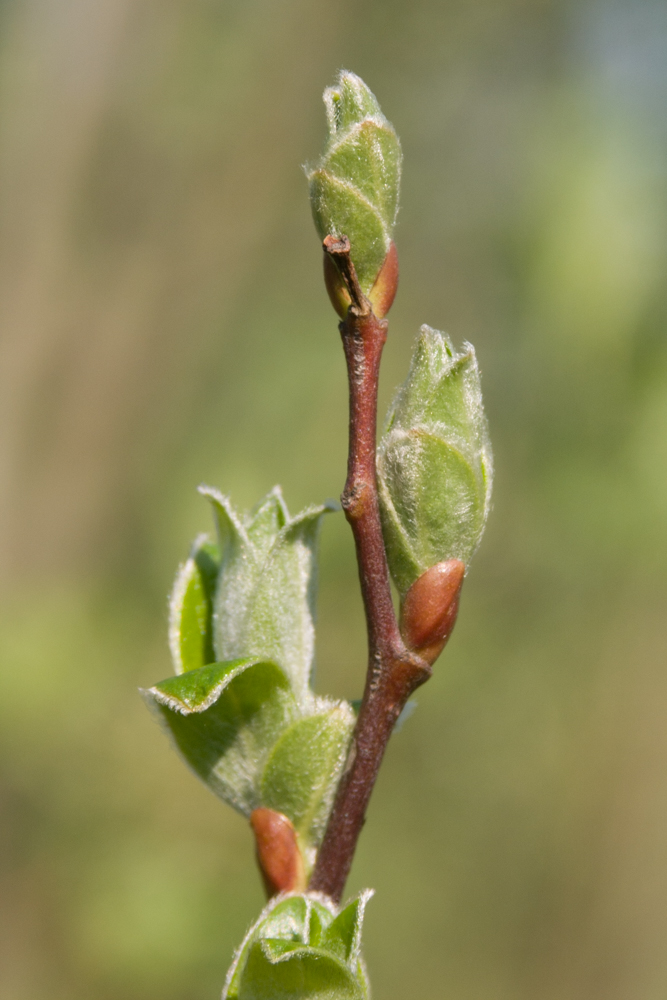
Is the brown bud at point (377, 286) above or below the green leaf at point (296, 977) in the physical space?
above

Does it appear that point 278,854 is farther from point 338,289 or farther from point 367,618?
Answer: point 338,289

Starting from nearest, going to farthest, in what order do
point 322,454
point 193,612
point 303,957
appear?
point 303,957, point 193,612, point 322,454

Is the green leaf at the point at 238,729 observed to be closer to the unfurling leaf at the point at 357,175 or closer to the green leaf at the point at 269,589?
the green leaf at the point at 269,589

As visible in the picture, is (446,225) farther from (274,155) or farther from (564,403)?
(564,403)

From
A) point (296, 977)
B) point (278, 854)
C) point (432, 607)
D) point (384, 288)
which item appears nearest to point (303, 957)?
point (296, 977)

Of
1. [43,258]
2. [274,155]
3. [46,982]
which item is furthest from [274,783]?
[274,155]

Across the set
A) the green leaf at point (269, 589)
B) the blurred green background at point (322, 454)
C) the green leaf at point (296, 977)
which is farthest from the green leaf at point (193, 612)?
the blurred green background at point (322, 454)
